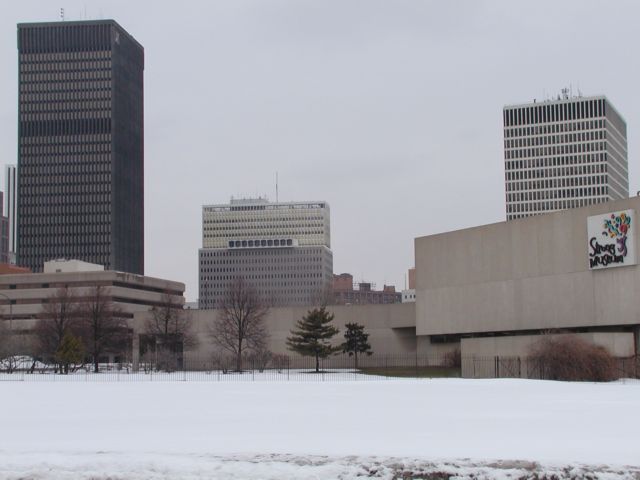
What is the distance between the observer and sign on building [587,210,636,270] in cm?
6391

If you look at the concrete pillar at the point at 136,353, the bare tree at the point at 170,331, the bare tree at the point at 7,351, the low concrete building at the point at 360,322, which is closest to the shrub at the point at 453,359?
the low concrete building at the point at 360,322

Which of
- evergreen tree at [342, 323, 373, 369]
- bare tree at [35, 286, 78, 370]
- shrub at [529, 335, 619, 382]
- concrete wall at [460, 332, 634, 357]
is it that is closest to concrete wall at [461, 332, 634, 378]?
concrete wall at [460, 332, 634, 357]

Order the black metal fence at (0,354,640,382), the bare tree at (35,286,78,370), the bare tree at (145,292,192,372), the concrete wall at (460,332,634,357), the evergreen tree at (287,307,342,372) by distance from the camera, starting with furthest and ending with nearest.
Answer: the bare tree at (35,286,78,370) < the bare tree at (145,292,192,372) < the evergreen tree at (287,307,342,372) < the black metal fence at (0,354,640,382) < the concrete wall at (460,332,634,357)

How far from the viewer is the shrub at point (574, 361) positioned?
57562mm

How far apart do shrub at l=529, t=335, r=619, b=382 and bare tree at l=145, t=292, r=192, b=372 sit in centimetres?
4849

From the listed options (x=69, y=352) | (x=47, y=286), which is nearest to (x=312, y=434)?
(x=69, y=352)

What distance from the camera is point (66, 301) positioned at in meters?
114

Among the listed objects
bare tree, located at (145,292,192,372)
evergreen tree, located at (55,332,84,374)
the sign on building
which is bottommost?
evergreen tree, located at (55,332,84,374)

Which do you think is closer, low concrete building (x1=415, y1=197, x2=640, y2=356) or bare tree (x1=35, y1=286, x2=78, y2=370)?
low concrete building (x1=415, y1=197, x2=640, y2=356)

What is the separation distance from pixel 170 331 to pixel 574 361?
57527 mm

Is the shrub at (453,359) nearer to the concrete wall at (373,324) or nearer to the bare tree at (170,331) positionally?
the concrete wall at (373,324)

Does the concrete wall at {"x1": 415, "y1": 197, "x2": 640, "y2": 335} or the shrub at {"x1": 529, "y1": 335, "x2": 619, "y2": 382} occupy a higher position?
the concrete wall at {"x1": 415, "y1": 197, "x2": 640, "y2": 335}

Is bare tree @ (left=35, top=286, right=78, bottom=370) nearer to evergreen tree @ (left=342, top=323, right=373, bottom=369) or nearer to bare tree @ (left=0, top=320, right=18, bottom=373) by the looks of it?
bare tree @ (left=0, top=320, right=18, bottom=373)

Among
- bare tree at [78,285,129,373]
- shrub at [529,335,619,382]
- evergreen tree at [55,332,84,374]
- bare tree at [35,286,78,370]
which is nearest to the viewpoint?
shrub at [529,335,619,382]
